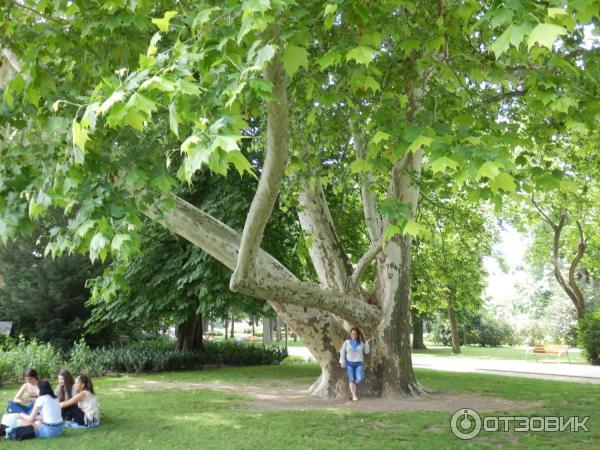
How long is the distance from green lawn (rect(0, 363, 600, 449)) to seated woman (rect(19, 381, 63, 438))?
0.24m

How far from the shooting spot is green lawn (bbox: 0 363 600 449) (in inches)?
299

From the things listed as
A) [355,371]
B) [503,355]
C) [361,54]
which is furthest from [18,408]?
[503,355]

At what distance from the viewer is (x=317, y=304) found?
9.88 meters

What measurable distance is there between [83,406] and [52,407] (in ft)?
2.75

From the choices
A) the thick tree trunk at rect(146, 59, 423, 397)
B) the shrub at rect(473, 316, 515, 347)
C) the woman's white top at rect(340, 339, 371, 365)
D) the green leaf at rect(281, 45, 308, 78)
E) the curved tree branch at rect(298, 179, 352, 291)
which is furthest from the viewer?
the shrub at rect(473, 316, 515, 347)

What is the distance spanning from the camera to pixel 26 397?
9000 millimetres

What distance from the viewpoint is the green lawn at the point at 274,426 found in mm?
7602

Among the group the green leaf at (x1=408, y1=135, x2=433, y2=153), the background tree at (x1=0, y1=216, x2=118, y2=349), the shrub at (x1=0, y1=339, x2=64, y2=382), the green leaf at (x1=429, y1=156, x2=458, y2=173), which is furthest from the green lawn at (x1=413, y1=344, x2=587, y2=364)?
the green leaf at (x1=429, y1=156, x2=458, y2=173)

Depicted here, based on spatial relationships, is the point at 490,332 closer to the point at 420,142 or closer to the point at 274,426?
the point at 274,426

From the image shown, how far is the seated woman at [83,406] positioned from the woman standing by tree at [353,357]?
4.80 metres

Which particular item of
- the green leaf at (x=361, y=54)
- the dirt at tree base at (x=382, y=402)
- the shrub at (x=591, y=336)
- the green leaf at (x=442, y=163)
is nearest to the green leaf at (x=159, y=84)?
the green leaf at (x=361, y=54)

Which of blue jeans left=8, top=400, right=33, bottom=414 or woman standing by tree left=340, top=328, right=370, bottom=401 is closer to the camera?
blue jeans left=8, top=400, right=33, bottom=414

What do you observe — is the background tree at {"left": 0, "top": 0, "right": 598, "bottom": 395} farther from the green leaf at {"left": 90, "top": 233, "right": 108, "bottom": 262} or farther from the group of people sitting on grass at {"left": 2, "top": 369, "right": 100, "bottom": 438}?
the group of people sitting on grass at {"left": 2, "top": 369, "right": 100, "bottom": 438}

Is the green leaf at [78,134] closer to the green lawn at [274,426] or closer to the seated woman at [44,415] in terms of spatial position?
the green lawn at [274,426]
